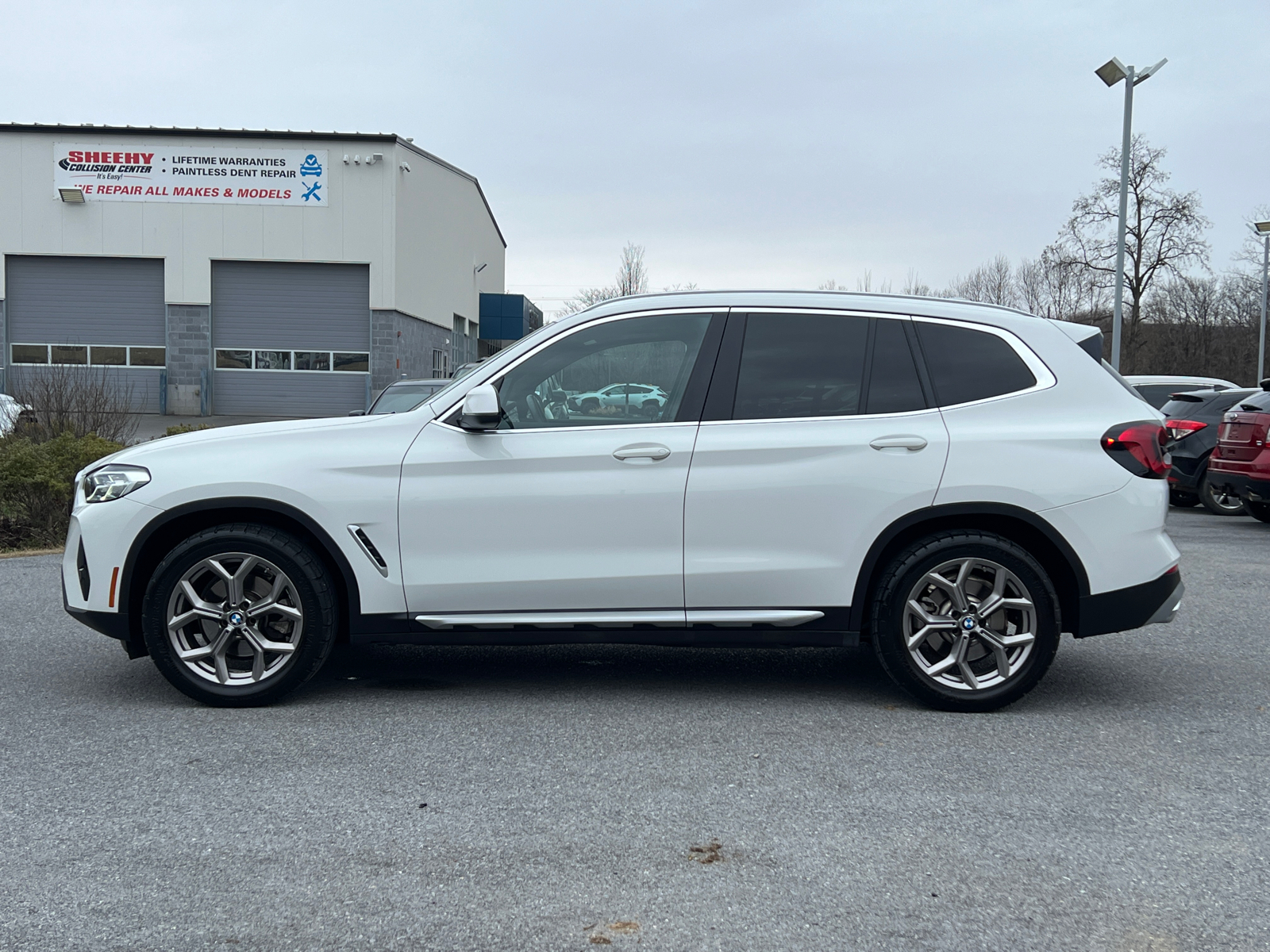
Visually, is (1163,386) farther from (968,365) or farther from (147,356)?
(147,356)

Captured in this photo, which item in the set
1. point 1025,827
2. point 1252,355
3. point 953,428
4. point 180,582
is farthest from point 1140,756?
point 1252,355

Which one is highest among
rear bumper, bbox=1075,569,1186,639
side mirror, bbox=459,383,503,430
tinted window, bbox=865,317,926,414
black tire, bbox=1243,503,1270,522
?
tinted window, bbox=865,317,926,414

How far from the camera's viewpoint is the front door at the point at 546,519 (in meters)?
4.98

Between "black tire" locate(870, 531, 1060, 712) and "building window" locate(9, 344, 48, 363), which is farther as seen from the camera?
"building window" locate(9, 344, 48, 363)

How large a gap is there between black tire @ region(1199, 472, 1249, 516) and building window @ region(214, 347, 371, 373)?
2754 centimetres

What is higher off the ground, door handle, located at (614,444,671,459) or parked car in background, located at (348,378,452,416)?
parked car in background, located at (348,378,452,416)

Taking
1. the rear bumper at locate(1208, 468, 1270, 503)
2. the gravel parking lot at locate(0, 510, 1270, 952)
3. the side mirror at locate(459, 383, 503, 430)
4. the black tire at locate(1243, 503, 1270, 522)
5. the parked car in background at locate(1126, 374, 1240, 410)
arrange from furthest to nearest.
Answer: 1. the parked car in background at locate(1126, 374, 1240, 410)
2. the black tire at locate(1243, 503, 1270, 522)
3. the rear bumper at locate(1208, 468, 1270, 503)
4. the side mirror at locate(459, 383, 503, 430)
5. the gravel parking lot at locate(0, 510, 1270, 952)

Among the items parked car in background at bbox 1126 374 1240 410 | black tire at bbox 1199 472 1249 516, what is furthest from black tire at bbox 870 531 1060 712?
parked car in background at bbox 1126 374 1240 410

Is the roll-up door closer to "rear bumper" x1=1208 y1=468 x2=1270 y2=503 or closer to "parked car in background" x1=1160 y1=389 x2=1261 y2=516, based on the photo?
"parked car in background" x1=1160 y1=389 x2=1261 y2=516

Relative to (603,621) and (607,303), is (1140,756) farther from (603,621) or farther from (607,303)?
(607,303)

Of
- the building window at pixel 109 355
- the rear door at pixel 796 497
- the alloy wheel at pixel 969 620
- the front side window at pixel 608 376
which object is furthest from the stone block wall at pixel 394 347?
the alloy wheel at pixel 969 620

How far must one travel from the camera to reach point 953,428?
16.6ft

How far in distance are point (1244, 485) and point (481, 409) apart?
9872mm

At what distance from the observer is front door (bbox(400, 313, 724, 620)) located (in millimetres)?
4977
